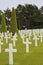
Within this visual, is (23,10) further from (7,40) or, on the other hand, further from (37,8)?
(7,40)

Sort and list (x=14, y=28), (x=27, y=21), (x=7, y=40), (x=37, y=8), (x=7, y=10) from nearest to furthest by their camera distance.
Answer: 1. (x=7, y=40)
2. (x=14, y=28)
3. (x=27, y=21)
4. (x=37, y=8)
5. (x=7, y=10)

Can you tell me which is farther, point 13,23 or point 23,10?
point 23,10

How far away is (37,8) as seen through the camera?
73.1 meters

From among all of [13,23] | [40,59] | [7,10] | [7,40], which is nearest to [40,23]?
[7,10]

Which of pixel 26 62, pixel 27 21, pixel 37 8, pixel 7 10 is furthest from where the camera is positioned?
pixel 7 10

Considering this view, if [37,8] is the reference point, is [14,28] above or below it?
below

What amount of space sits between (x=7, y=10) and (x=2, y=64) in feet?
224

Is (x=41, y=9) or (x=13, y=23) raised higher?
(x=41, y=9)

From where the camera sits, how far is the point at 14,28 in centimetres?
3075

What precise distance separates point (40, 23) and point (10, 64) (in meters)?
61.4

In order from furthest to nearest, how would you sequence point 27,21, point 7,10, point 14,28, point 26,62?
point 7,10
point 27,21
point 14,28
point 26,62

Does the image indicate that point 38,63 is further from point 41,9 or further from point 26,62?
point 41,9

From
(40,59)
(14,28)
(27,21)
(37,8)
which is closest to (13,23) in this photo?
(14,28)

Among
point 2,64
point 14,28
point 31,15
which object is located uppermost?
point 31,15
